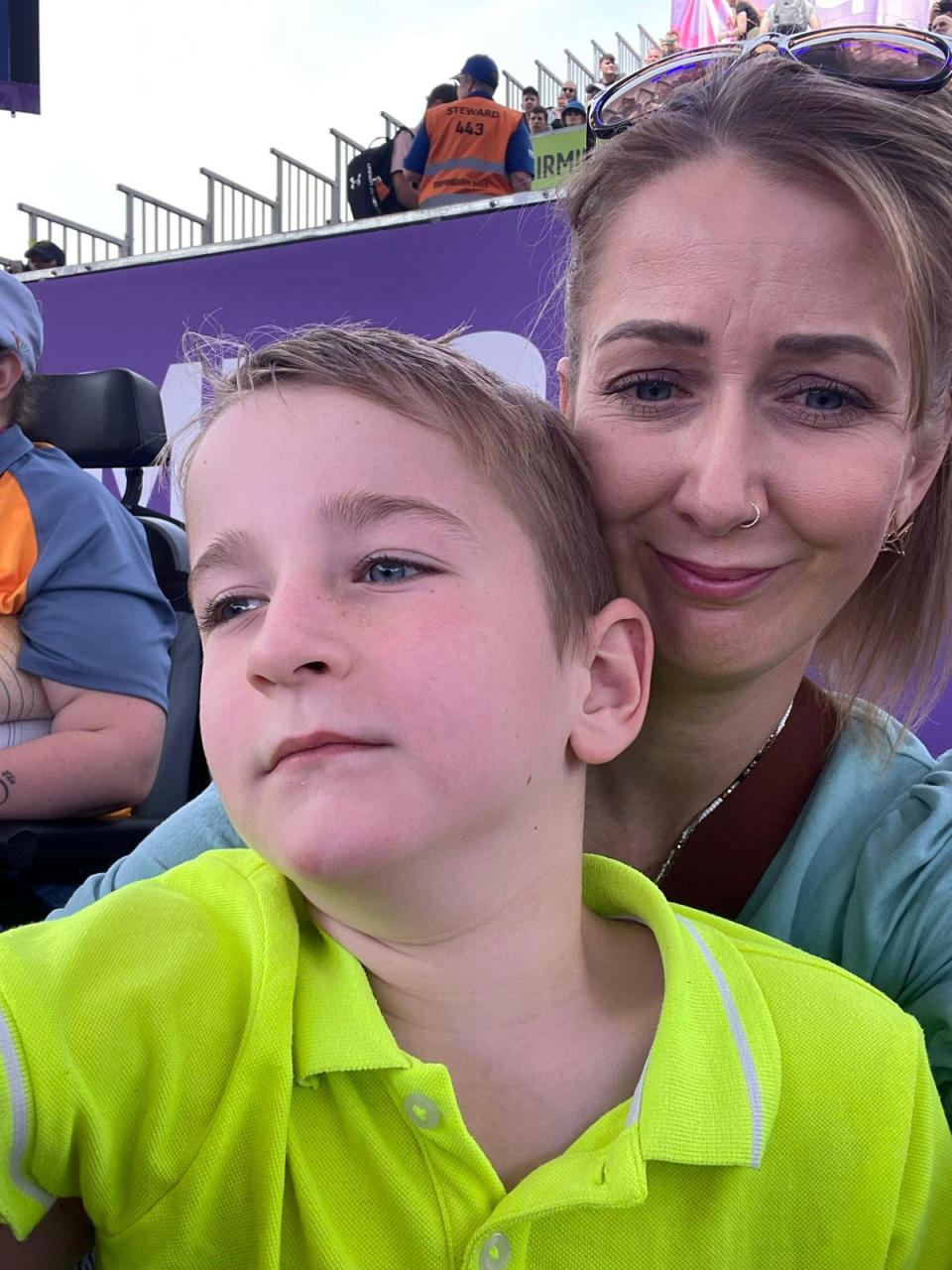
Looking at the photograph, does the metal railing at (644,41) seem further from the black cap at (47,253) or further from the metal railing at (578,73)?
the black cap at (47,253)

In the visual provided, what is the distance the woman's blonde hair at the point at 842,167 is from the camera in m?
1.06

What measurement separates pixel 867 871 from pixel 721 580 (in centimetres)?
35

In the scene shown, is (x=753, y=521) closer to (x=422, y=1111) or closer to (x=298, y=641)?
(x=298, y=641)

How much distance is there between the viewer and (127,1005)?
31.6 inches

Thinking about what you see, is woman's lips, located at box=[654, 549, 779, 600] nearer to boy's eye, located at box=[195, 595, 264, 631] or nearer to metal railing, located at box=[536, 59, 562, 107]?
boy's eye, located at box=[195, 595, 264, 631]

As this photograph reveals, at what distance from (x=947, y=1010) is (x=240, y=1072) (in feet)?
2.21

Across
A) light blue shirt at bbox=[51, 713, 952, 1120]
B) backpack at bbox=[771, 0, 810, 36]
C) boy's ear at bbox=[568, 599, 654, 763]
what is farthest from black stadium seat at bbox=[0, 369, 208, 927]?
backpack at bbox=[771, 0, 810, 36]

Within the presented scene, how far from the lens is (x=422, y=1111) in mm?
821

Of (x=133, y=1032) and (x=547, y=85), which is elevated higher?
(x=547, y=85)

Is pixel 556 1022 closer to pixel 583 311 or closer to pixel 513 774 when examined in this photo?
pixel 513 774

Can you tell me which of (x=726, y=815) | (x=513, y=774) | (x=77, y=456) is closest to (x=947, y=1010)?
(x=726, y=815)

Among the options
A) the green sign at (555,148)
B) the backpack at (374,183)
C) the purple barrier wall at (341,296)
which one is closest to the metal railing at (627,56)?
the green sign at (555,148)

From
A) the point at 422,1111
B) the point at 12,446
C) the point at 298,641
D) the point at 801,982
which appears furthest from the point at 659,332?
the point at 12,446

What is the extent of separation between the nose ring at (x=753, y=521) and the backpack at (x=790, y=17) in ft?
1.97
